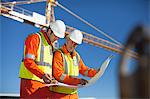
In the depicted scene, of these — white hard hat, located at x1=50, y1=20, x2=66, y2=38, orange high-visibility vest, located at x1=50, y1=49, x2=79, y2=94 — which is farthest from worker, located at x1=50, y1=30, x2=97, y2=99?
white hard hat, located at x1=50, y1=20, x2=66, y2=38

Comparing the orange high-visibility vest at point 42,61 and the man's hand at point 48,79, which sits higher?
the orange high-visibility vest at point 42,61

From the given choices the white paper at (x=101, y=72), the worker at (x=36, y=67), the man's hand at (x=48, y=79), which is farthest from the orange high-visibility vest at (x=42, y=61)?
the white paper at (x=101, y=72)

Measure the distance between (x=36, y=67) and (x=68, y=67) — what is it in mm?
488

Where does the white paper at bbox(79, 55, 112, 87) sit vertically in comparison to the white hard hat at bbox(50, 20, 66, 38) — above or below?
below

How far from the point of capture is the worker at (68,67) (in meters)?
3.54

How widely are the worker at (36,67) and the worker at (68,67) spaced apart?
0.08 metres

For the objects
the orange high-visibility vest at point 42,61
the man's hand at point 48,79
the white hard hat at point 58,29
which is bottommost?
the man's hand at point 48,79

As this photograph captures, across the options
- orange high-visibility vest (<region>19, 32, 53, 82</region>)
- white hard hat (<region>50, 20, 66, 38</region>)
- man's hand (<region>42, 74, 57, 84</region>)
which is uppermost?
white hard hat (<region>50, 20, 66, 38</region>)

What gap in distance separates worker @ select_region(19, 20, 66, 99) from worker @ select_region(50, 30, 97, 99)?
0.28 feet

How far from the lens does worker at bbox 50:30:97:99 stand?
11.6ft

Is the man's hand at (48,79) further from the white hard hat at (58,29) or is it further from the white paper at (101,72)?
the white hard hat at (58,29)

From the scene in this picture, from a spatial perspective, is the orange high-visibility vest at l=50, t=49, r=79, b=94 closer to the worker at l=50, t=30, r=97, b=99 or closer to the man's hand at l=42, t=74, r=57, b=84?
the worker at l=50, t=30, r=97, b=99

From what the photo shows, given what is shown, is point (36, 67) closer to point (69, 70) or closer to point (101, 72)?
point (69, 70)

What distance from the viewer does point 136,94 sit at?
2.38 feet
